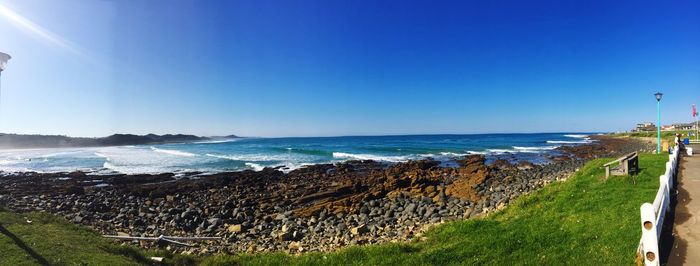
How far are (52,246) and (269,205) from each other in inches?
449

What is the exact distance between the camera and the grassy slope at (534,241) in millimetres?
6516

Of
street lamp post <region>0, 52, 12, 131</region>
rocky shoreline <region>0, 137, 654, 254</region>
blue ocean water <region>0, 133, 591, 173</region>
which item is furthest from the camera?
blue ocean water <region>0, 133, 591, 173</region>

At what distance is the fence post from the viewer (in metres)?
4.93

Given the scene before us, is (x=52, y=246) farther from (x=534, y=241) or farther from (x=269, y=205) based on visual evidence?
(x=269, y=205)

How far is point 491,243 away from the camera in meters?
7.67

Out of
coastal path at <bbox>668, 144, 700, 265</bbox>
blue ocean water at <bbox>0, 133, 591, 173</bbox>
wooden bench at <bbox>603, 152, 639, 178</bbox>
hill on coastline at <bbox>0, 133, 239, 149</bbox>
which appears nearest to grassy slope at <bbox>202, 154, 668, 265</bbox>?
coastal path at <bbox>668, 144, 700, 265</bbox>

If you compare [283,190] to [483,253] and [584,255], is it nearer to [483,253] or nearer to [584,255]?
Result: [483,253]

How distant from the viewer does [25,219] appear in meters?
8.44

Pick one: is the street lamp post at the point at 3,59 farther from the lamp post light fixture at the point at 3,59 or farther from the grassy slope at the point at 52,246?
the grassy slope at the point at 52,246

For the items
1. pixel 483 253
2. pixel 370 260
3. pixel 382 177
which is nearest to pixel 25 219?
pixel 370 260

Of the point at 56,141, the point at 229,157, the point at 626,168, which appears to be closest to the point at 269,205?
the point at 626,168

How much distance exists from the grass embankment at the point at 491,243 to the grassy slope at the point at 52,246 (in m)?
0.02

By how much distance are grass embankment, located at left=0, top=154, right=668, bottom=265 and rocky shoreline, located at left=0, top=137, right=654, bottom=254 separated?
1879 millimetres

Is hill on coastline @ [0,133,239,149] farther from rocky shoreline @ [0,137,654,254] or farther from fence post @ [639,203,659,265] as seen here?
fence post @ [639,203,659,265]
